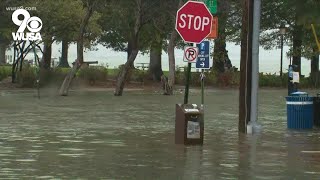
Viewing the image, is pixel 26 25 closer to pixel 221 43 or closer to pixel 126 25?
pixel 126 25

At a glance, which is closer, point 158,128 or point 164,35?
point 158,128

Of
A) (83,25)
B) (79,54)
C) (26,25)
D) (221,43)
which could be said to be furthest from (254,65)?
(221,43)

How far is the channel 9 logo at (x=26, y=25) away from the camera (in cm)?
3909

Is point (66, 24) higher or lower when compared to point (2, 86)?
higher

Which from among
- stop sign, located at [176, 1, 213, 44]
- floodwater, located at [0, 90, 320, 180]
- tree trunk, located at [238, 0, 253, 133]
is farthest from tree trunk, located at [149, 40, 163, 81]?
stop sign, located at [176, 1, 213, 44]

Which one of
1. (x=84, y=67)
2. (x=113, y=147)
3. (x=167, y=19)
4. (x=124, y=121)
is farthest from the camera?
(x=84, y=67)

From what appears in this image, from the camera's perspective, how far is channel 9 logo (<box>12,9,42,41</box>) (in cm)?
3909

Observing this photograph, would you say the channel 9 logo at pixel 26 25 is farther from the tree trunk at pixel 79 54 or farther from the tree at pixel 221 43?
the tree at pixel 221 43

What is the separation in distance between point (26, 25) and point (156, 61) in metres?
15.5

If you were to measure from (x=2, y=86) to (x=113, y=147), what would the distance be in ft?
95.9

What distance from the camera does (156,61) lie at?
53906 millimetres

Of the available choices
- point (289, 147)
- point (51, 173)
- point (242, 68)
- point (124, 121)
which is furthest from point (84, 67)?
point (51, 173)

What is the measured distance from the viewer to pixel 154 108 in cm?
2562

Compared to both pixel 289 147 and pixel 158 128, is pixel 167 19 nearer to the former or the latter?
pixel 158 128
